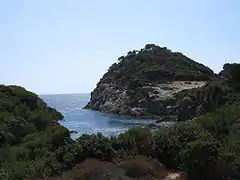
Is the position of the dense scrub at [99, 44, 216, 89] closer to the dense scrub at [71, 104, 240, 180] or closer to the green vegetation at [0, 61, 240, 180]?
the green vegetation at [0, 61, 240, 180]

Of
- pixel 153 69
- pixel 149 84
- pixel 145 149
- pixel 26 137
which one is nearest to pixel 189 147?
pixel 145 149

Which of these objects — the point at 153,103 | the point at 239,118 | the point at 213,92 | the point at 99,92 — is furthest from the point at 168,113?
the point at 239,118

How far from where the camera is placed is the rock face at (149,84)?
95350 millimetres

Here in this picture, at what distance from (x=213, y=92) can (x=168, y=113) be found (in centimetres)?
2346

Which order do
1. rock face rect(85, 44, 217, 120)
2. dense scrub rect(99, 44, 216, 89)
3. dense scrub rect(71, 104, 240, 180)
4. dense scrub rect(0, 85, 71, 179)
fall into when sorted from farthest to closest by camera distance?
dense scrub rect(99, 44, 216, 89)
rock face rect(85, 44, 217, 120)
dense scrub rect(0, 85, 71, 179)
dense scrub rect(71, 104, 240, 180)

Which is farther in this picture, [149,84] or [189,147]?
[149,84]

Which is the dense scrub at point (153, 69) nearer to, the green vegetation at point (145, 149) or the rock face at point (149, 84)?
the rock face at point (149, 84)

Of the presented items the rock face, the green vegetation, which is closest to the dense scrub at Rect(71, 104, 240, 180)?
the green vegetation

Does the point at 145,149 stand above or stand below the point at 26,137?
above

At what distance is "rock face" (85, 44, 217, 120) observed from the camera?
95350 millimetres

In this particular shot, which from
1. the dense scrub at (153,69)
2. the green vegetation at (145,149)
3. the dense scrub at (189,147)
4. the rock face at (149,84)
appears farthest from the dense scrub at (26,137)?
the dense scrub at (153,69)

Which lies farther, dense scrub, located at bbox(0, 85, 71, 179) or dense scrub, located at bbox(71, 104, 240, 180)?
dense scrub, located at bbox(0, 85, 71, 179)

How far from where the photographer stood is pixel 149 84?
111 meters

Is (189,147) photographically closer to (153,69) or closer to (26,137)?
(26,137)
